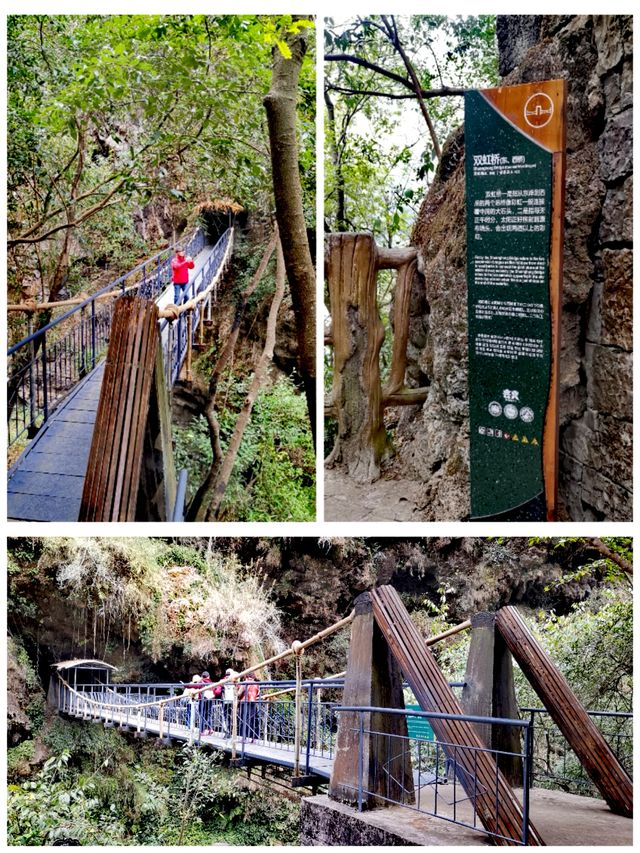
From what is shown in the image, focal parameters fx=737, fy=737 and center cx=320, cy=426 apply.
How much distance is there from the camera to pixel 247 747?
4.95 metres

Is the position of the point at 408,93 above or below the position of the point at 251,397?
above

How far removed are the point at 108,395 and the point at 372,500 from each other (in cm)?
162

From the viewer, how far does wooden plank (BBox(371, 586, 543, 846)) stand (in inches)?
108

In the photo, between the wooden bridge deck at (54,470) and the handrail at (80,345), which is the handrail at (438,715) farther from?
the handrail at (80,345)

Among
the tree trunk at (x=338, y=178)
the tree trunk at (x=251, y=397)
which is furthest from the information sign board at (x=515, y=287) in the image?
the tree trunk at (x=338, y=178)

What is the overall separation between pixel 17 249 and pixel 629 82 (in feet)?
10.1

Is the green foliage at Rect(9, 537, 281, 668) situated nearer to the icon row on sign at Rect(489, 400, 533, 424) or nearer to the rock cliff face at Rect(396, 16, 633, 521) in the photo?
the rock cliff face at Rect(396, 16, 633, 521)

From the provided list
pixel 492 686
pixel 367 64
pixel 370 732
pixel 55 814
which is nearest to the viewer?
pixel 370 732

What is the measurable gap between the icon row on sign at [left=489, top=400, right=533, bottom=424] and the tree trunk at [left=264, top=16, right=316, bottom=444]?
0.92 meters

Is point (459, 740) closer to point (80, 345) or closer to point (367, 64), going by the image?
point (80, 345)

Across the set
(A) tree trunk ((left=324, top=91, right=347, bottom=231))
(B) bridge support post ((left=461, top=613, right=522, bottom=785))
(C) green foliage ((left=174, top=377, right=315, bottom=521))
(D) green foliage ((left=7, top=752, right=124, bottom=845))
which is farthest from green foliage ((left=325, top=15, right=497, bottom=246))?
(D) green foliage ((left=7, top=752, right=124, bottom=845))

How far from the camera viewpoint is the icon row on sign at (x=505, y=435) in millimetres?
3367

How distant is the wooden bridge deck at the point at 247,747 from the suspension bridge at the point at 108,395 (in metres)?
1.55

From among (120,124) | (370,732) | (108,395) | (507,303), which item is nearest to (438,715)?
(370,732)
